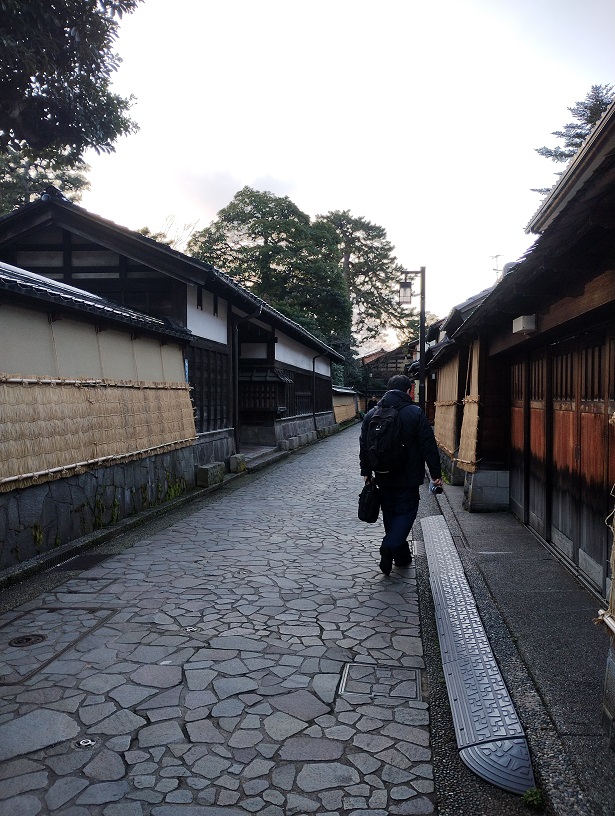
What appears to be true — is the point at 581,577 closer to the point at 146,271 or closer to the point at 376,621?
the point at 376,621

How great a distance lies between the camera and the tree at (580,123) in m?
30.3

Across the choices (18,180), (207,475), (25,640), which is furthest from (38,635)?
(18,180)

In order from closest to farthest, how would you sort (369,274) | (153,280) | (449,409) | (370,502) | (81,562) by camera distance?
(370,502) → (81,562) → (153,280) → (449,409) → (369,274)

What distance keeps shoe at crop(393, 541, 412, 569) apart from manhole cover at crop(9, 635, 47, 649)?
3869mm

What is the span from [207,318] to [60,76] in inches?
317

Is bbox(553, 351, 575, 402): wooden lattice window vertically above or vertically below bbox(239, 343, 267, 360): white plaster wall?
below

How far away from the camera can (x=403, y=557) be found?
7348 mm

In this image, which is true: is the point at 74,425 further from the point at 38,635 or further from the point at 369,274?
the point at 369,274

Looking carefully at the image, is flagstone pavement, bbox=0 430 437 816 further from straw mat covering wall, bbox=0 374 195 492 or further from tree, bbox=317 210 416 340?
tree, bbox=317 210 416 340

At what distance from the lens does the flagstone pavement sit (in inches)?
124

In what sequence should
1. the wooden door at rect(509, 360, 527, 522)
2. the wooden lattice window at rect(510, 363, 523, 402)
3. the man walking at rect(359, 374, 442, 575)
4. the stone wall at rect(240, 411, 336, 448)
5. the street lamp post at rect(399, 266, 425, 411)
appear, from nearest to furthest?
the man walking at rect(359, 374, 442, 575) < the wooden door at rect(509, 360, 527, 522) < the wooden lattice window at rect(510, 363, 523, 402) < the street lamp post at rect(399, 266, 425, 411) < the stone wall at rect(240, 411, 336, 448)

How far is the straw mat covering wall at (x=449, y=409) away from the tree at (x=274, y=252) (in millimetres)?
22823

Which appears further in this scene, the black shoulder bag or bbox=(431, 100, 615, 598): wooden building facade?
the black shoulder bag

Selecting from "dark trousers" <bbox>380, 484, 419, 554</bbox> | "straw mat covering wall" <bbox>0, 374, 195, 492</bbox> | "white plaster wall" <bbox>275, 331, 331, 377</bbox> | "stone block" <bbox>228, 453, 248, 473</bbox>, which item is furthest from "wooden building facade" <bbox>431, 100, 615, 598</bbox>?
"white plaster wall" <bbox>275, 331, 331, 377</bbox>
